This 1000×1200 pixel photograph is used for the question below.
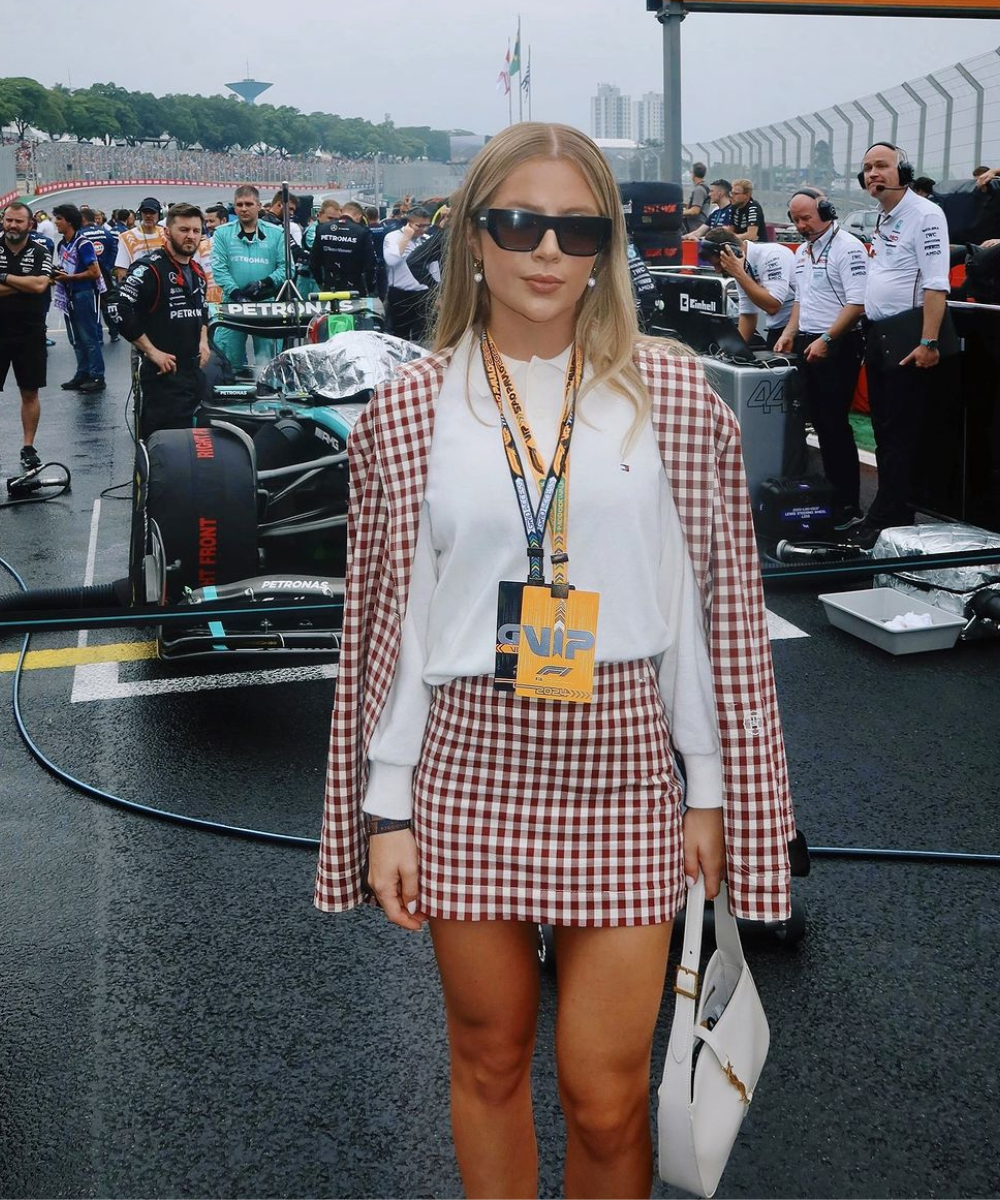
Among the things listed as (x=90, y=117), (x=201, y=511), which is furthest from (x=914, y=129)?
(x=90, y=117)

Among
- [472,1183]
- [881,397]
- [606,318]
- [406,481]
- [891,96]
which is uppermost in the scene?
[891,96]

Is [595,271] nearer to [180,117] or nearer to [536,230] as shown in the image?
[536,230]

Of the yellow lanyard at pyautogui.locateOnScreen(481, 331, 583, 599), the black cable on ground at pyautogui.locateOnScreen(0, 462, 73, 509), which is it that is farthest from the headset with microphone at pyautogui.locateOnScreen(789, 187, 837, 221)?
the yellow lanyard at pyautogui.locateOnScreen(481, 331, 583, 599)

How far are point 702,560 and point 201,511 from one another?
12.2 ft

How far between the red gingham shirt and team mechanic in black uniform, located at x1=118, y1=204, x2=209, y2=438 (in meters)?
6.55

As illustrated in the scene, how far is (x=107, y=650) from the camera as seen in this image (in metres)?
6.15

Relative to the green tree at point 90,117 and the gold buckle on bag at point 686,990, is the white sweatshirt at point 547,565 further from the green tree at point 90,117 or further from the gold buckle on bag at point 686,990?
the green tree at point 90,117

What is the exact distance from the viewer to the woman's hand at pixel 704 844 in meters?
1.85

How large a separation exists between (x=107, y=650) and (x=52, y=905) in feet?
8.60

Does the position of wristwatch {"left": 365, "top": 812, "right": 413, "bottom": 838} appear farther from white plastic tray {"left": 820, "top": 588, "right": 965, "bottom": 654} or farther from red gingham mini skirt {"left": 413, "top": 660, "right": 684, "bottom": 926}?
white plastic tray {"left": 820, "top": 588, "right": 965, "bottom": 654}

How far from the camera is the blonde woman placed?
176 centimetres

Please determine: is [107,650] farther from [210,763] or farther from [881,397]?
[881,397]

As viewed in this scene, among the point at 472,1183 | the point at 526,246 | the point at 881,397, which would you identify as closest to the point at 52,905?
the point at 472,1183

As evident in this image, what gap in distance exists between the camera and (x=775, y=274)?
9359 millimetres
